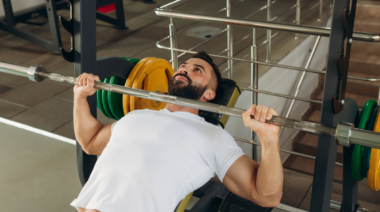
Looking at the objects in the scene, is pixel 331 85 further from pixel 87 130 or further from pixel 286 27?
pixel 87 130

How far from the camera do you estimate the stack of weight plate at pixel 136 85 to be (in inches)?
77.2

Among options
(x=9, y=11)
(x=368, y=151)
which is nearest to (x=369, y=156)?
(x=368, y=151)

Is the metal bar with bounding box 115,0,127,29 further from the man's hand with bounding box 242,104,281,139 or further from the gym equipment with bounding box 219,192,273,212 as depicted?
the man's hand with bounding box 242,104,281,139

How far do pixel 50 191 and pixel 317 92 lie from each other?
3057 mm

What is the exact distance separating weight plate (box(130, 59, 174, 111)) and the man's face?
27 centimetres

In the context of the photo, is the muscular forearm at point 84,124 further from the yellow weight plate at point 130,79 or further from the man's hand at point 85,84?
the yellow weight plate at point 130,79

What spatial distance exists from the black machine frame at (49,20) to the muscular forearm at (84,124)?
2522 millimetres

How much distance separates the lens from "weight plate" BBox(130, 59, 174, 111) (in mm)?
1965

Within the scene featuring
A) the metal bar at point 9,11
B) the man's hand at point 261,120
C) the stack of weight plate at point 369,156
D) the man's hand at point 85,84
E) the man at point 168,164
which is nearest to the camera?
the man's hand at point 261,120

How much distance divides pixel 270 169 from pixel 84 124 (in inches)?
34.0

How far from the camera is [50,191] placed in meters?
2.02

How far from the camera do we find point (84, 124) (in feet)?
5.50

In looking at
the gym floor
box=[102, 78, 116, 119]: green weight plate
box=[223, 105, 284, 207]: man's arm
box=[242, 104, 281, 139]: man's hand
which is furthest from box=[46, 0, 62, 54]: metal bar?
box=[242, 104, 281, 139]: man's hand

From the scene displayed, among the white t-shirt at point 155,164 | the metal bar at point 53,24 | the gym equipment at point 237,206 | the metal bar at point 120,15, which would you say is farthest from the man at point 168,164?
the metal bar at point 120,15
